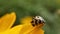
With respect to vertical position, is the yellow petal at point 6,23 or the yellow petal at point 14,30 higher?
the yellow petal at point 6,23

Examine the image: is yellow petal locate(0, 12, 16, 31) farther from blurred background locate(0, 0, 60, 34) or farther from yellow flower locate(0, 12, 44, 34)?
blurred background locate(0, 0, 60, 34)

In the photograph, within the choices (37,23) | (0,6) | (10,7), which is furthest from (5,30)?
(10,7)

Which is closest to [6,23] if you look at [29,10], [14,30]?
[14,30]

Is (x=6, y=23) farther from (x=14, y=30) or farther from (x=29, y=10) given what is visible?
(x=29, y=10)

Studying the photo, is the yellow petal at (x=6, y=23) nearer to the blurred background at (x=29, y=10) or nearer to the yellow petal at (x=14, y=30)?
the yellow petal at (x=14, y=30)

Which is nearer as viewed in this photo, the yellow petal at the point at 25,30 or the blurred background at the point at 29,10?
the yellow petal at the point at 25,30

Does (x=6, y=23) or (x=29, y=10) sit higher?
(x=29, y=10)

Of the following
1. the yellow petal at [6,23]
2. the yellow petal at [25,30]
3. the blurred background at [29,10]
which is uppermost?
the blurred background at [29,10]

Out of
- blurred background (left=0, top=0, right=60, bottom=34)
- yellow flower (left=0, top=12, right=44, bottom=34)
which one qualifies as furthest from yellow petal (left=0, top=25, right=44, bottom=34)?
blurred background (left=0, top=0, right=60, bottom=34)

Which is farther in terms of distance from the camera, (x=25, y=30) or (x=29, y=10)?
(x=29, y=10)

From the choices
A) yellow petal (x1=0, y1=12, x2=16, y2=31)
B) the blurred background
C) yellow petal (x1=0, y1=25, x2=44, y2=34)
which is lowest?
yellow petal (x1=0, y1=25, x2=44, y2=34)

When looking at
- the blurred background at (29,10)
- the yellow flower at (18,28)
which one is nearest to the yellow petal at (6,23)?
the yellow flower at (18,28)
